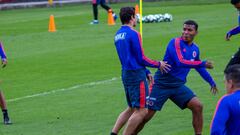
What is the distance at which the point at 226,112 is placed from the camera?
22.4 ft

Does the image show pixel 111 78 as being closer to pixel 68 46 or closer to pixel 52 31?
pixel 68 46

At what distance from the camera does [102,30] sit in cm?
2983

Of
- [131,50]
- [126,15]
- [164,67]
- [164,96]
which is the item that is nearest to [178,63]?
[164,67]

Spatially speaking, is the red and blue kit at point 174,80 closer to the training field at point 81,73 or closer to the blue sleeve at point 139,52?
the blue sleeve at point 139,52

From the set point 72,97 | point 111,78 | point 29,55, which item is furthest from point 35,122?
point 29,55

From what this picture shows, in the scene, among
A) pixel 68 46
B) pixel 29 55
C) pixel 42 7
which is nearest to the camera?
pixel 29 55

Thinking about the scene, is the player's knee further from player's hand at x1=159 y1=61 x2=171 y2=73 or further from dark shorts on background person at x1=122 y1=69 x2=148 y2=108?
dark shorts on background person at x1=122 y1=69 x2=148 y2=108

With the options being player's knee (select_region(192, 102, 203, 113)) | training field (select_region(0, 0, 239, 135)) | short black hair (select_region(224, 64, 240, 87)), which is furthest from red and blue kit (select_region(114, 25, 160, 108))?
short black hair (select_region(224, 64, 240, 87))

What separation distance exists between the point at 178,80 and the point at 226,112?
162 inches

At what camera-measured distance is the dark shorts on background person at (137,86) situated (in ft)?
34.8

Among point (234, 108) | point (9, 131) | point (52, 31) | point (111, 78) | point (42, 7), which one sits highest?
point (234, 108)

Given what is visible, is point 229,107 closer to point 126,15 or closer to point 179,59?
point 179,59

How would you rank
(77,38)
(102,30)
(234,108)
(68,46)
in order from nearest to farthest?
(234,108)
(68,46)
(77,38)
(102,30)

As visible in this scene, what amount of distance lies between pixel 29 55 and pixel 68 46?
2.11 meters
